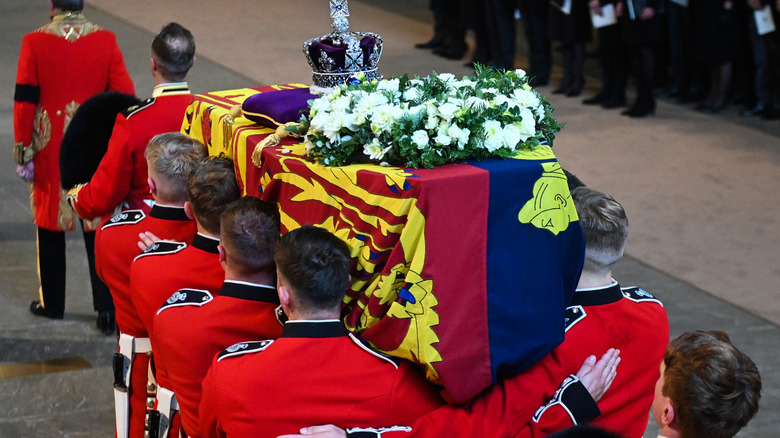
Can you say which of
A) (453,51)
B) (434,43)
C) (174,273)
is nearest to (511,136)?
(174,273)

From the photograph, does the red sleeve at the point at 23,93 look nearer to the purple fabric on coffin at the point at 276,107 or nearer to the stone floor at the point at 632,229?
the stone floor at the point at 632,229

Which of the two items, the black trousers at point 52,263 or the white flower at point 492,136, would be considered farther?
the black trousers at point 52,263

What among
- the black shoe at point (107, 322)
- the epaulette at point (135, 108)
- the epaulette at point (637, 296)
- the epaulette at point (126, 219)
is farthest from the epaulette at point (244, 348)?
the black shoe at point (107, 322)

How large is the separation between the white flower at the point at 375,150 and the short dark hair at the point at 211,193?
1.97 feet

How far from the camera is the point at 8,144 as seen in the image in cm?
748

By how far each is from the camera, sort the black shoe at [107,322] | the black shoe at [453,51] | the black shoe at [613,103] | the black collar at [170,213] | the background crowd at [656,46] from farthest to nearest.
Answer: the black shoe at [453,51]
the black shoe at [613,103]
the background crowd at [656,46]
the black shoe at [107,322]
the black collar at [170,213]

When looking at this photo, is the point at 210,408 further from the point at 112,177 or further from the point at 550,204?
the point at 112,177

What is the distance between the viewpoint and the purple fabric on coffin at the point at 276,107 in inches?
98.1

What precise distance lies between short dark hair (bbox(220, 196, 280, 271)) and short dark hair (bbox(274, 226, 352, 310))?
0.78 feet

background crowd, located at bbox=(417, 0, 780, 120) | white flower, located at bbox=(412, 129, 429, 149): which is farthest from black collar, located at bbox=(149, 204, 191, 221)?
background crowd, located at bbox=(417, 0, 780, 120)

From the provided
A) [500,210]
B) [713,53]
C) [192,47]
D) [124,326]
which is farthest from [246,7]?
[500,210]

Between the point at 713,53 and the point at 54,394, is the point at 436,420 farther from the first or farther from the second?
the point at 713,53

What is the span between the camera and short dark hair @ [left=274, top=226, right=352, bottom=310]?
202 centimetres

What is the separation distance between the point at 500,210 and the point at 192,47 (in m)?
2.03
